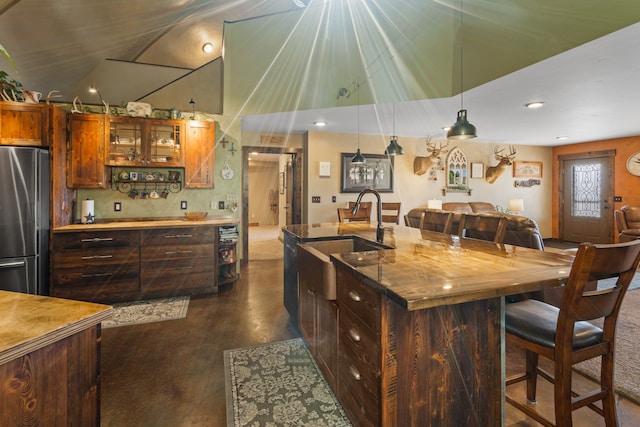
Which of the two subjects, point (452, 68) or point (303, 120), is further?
point (303, 120)

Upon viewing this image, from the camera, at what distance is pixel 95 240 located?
3.30 m

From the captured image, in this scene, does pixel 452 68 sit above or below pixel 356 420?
above

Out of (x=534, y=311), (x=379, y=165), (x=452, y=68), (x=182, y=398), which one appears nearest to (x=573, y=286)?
(x=534, y=311)

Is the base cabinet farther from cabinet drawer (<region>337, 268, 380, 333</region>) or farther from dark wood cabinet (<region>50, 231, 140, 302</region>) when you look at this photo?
cabinet drawer (<region>337, 268, 380, 333</region>)

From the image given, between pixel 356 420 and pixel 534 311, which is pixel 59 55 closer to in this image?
pixel 356 420

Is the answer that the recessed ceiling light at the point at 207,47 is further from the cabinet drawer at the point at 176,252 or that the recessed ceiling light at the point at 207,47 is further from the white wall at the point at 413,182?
the cabinet drawer at the point at 176,252

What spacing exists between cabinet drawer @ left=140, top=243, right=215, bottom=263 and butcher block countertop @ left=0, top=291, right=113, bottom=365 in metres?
2.36

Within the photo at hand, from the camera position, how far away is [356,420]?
4.66ft

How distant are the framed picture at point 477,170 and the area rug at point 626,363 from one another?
14.6ft

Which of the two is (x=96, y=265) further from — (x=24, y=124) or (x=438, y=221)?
(x=438, y=221)

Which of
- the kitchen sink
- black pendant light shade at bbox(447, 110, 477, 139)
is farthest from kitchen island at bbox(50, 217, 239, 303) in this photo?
black pendant light shade at bbox(447, 110, 477, 139)

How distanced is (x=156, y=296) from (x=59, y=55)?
423 cm

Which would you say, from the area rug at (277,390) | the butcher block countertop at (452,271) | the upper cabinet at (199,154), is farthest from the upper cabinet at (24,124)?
the butcher block countertop at (452,271)

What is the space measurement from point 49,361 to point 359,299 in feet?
3.63
